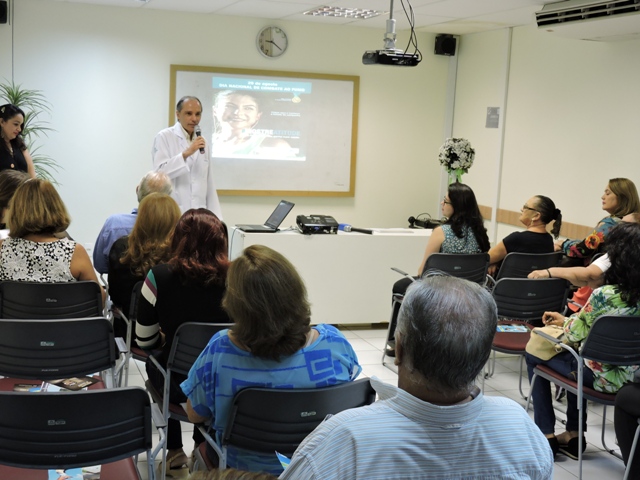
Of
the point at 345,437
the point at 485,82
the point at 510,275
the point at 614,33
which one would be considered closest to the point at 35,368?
the point at 345,437

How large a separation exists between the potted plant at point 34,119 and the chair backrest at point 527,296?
5075mm

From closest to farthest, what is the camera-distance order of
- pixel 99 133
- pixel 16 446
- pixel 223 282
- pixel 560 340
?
1. pixel 16 446
2. pixel 223 282
3. pixel 560 340
4. pixel 99 133

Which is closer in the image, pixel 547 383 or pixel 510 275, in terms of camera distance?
pixel 547 383

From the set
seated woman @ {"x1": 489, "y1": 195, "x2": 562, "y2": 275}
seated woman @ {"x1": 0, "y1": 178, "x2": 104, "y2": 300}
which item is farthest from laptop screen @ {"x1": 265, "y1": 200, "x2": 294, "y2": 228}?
seated woman @ {"x1": 0, "y1": 178, "x2": 104, "y2": 300}

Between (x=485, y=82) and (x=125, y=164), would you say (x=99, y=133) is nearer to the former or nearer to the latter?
(x=125, y=164)

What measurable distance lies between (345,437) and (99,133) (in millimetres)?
6984

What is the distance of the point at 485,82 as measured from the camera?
8188mm

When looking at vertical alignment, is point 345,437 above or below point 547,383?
above

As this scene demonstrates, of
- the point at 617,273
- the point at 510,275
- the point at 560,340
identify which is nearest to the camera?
the point at 617,273

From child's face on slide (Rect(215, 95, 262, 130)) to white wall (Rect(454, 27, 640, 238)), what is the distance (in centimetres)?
259

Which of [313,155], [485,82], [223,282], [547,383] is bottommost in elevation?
[547,383]

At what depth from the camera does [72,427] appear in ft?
6.81

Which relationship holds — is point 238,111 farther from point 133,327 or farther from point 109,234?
point 133,327

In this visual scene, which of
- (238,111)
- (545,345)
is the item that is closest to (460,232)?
(545,345)
